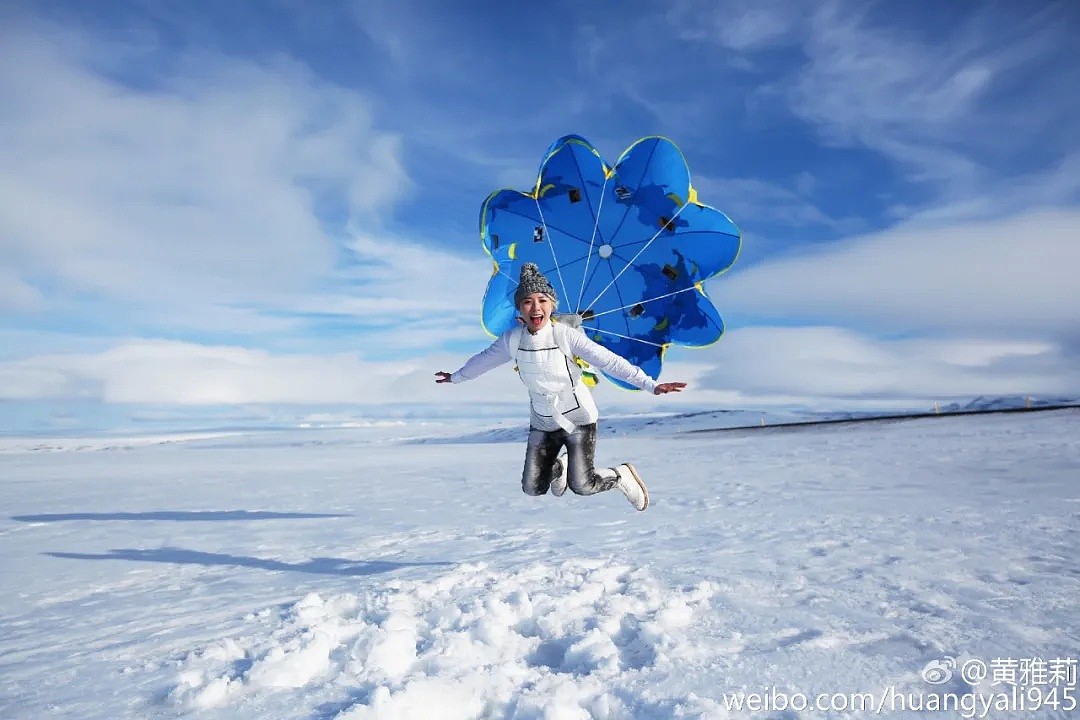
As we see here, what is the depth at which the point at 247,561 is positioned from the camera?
216 inches

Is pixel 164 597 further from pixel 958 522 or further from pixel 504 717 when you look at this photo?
pixel 958 522

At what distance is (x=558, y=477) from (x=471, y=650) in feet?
7.71

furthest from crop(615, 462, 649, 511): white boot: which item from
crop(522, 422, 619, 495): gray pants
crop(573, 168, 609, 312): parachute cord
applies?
crop(573, 168, 609, 312): parachute cord

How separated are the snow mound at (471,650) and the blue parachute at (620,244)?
4.14 metres

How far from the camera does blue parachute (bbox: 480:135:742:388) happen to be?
7.68 m

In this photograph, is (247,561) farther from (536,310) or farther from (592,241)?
(592,241)

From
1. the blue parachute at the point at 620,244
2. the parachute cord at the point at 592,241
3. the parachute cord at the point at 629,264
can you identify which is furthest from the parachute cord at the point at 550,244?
the parachute cord at the point at 629,264

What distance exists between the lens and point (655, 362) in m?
8.01

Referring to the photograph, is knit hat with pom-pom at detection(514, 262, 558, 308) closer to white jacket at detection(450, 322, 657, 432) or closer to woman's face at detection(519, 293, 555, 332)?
woman's face at detection(519, 293, 555, 332)

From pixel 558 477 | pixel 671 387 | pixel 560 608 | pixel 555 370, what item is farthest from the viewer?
pixel 558 477

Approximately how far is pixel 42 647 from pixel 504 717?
2.89m

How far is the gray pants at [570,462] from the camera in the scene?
5113mm

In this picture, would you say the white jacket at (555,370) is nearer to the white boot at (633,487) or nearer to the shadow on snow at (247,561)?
the white boot at (633,487)

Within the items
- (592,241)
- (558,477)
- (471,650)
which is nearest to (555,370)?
(558,477)
